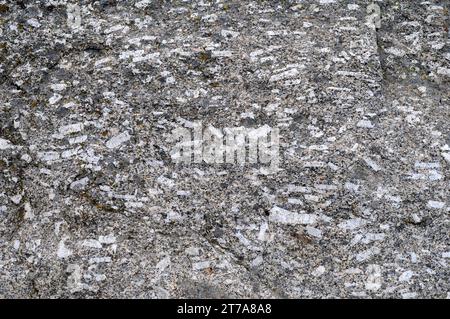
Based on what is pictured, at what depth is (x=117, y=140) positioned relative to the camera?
4.80 m

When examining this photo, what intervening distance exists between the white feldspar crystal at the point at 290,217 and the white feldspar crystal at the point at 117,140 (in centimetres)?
135

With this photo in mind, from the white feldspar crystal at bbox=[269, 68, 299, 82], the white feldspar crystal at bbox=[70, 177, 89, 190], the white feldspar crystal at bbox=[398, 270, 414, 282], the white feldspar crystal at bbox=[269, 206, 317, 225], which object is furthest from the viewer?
the white feldspar crystal at bbox=[269, 68, 299, 82]

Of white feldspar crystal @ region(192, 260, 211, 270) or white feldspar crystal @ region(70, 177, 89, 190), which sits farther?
white feldspar crystal @ region(70, 177, 89, 190)

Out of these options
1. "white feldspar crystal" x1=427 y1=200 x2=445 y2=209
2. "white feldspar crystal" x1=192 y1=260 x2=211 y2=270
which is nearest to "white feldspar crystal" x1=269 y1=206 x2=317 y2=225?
"white feldspar crystal" x1=192 y1=260 x2=211 y2=270

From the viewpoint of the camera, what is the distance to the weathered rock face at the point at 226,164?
4.30 meters

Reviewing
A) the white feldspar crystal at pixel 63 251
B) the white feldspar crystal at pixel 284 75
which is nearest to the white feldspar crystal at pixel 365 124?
the white feldspar crystal at pixel 284 75

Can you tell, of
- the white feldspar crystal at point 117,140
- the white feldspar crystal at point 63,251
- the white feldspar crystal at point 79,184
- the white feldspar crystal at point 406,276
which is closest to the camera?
the white feldspar crystal at point 406,276

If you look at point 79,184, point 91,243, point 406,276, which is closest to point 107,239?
point 91,243

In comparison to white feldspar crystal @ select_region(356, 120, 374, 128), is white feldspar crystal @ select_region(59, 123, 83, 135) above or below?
above

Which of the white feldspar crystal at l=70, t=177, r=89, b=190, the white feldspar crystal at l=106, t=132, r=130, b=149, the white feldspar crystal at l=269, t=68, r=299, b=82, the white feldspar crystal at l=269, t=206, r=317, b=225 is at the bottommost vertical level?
the white feldspar crystal at l=269, t=206, r=317, b=225

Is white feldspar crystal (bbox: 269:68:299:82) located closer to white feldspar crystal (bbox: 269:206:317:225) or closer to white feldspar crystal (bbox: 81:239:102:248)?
white feldspar crystal (bbox: 269:206:317:225)

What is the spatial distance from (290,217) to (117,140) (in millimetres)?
1554

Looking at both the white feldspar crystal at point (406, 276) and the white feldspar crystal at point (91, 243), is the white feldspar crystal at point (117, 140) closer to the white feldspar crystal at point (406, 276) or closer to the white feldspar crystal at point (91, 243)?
the white feldspar crystal at point (91, 243)

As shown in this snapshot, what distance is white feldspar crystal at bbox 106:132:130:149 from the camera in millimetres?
4781
